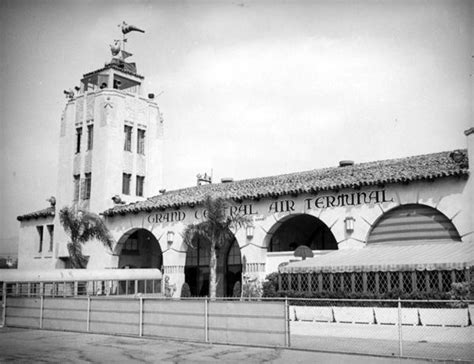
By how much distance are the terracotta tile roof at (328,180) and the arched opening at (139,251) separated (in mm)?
2282

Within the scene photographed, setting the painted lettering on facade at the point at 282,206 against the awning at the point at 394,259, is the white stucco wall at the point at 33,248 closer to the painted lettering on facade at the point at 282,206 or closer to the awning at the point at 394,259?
the painted lettering on facade at the point at 282,206

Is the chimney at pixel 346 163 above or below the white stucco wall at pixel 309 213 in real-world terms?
above

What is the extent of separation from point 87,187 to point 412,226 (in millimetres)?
20825

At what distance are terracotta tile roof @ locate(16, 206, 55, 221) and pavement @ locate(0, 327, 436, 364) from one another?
21815 millimetres

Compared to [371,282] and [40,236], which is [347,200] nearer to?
[371,282]

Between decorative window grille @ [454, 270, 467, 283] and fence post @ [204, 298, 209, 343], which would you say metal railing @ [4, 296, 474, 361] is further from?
decorative window grille @ [454, 270, 467, 283]

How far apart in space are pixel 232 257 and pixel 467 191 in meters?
14.6

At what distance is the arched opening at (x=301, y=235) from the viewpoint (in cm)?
2961

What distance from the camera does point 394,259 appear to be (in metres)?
21.0

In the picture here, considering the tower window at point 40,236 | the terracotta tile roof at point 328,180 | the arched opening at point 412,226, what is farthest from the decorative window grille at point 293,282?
the tower window at point 40,236

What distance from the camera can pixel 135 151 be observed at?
122 ft

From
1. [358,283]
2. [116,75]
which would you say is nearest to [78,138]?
[116,75]

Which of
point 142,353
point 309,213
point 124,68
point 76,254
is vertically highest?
point 124,68

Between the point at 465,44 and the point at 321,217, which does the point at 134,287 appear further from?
the point at 465,44
